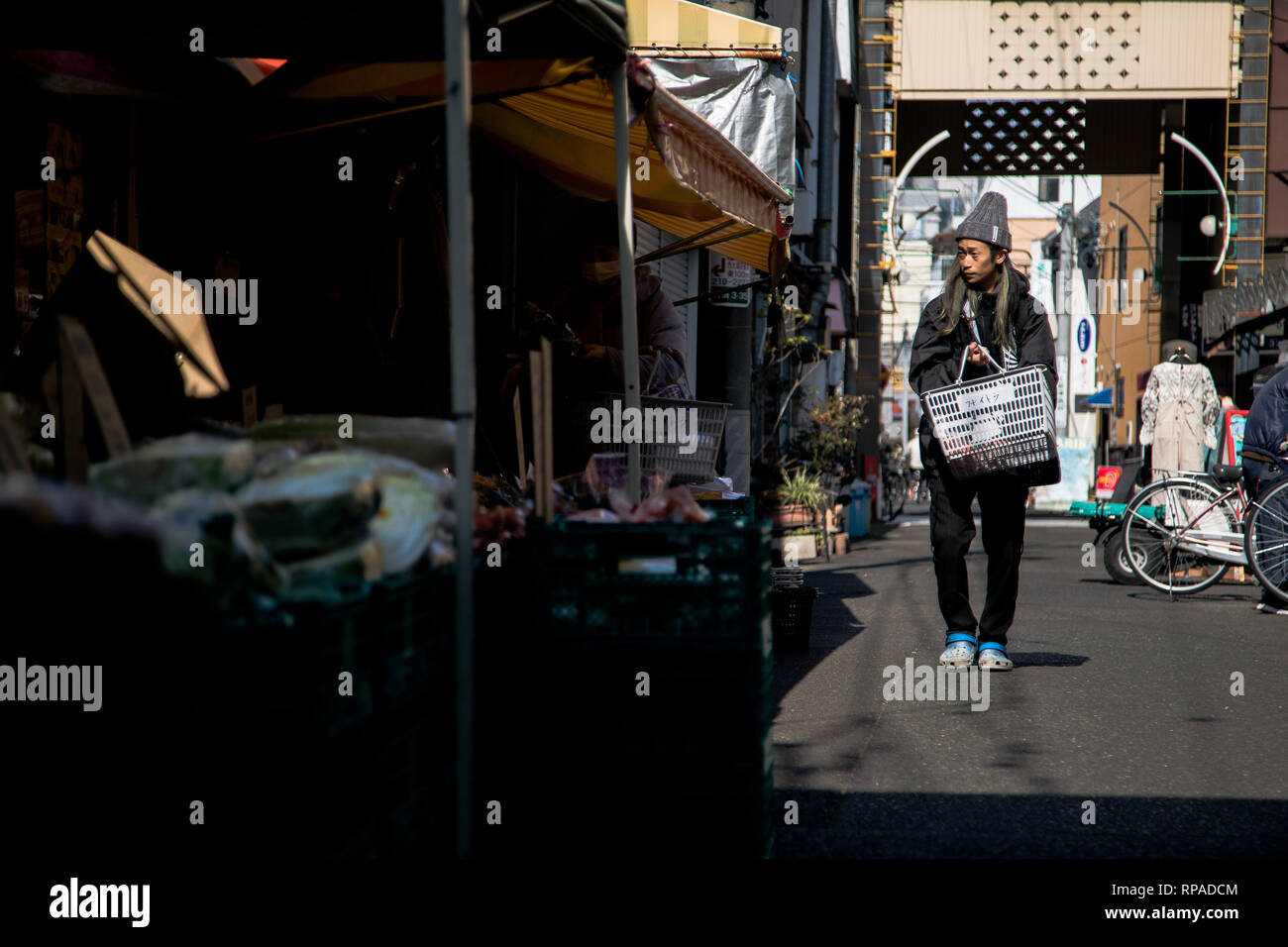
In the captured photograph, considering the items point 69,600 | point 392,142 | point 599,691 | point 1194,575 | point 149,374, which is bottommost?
point 1194,575

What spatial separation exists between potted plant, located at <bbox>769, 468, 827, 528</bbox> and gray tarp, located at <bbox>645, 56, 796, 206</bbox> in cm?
470

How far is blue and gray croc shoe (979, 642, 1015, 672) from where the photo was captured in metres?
6.18

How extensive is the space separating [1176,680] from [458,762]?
4.49 meters

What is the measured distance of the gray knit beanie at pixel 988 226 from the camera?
6.02 meters

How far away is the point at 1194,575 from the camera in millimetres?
10438

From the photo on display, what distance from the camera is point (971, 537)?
19.9ft

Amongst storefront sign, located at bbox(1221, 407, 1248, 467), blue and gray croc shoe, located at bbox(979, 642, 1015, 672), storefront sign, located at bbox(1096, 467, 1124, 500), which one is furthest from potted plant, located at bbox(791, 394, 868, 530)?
blue and gray croc shoe, located at bbox(979, 642, 1015, 672)

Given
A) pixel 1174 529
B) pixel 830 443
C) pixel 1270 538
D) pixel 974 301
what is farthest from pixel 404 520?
pixel 830 443

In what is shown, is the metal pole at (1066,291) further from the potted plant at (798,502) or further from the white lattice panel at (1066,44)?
the potted plant at (798,502)

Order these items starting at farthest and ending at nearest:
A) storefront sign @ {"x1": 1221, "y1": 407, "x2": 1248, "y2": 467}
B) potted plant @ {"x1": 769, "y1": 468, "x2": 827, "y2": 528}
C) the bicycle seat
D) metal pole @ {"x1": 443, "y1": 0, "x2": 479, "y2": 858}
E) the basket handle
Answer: potted plant @ {"x1": 769, "y1": 468, "x2": 827, "y2": 528}, storefront sign @ {"x1": 1221, "y1": 407, "x2": 1248, "y2": 467}, the bicycle seat, the basket handle, metal pole @ {"x1": 443, "y1": 0, "x2": 479, "y2": 858}

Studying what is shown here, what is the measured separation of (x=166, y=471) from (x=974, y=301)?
15.0 feet

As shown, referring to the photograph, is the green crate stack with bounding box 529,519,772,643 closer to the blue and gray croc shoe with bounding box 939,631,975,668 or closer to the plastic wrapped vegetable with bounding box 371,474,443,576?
the plastic wrapped vegetable with bounding box 371,474,443,576

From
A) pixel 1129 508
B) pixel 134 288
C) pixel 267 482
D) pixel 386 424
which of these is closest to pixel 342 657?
pixel 267 482
